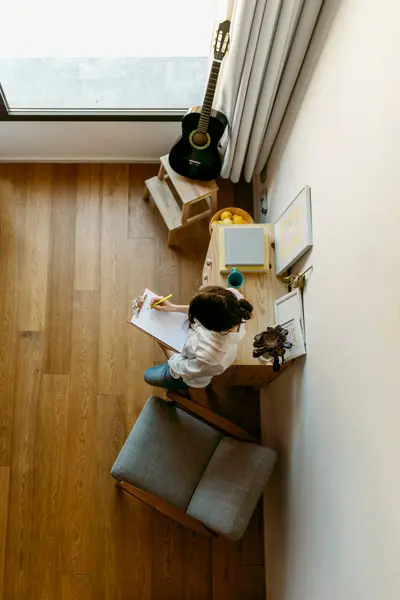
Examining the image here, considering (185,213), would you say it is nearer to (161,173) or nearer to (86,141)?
(161,173)


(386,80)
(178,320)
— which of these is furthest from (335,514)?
(386,80)

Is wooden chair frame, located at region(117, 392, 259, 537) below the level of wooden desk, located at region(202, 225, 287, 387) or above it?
below

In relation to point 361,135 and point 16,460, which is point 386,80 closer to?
point 361,135

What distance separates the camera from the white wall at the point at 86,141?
8.57 ft

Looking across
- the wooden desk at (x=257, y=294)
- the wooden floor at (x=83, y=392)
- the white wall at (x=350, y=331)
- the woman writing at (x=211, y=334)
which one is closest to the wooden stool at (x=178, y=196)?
the wooden floor at (x=83, y=392)

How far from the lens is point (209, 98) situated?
7.19ft

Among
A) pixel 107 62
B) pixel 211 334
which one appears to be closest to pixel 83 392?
pixel 211 334

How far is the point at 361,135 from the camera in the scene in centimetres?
132

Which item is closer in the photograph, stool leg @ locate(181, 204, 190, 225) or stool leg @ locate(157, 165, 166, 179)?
stool leg @ locate(181, 204, 190, 225)

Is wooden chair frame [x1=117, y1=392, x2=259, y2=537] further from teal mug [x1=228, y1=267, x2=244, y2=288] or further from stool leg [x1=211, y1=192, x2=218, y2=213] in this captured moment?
stool leg [x1=211, y1=192, x2=218, y2=213]

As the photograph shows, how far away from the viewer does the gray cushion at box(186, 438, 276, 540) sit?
1853mm

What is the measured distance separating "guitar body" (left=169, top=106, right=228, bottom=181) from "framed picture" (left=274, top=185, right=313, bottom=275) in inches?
21.0

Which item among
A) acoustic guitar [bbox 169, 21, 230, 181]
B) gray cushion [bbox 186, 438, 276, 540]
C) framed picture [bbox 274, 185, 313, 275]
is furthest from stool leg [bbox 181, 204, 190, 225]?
gray cushion [bbox 186, 438, 276, 540]

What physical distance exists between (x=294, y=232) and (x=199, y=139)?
0.80 meters
